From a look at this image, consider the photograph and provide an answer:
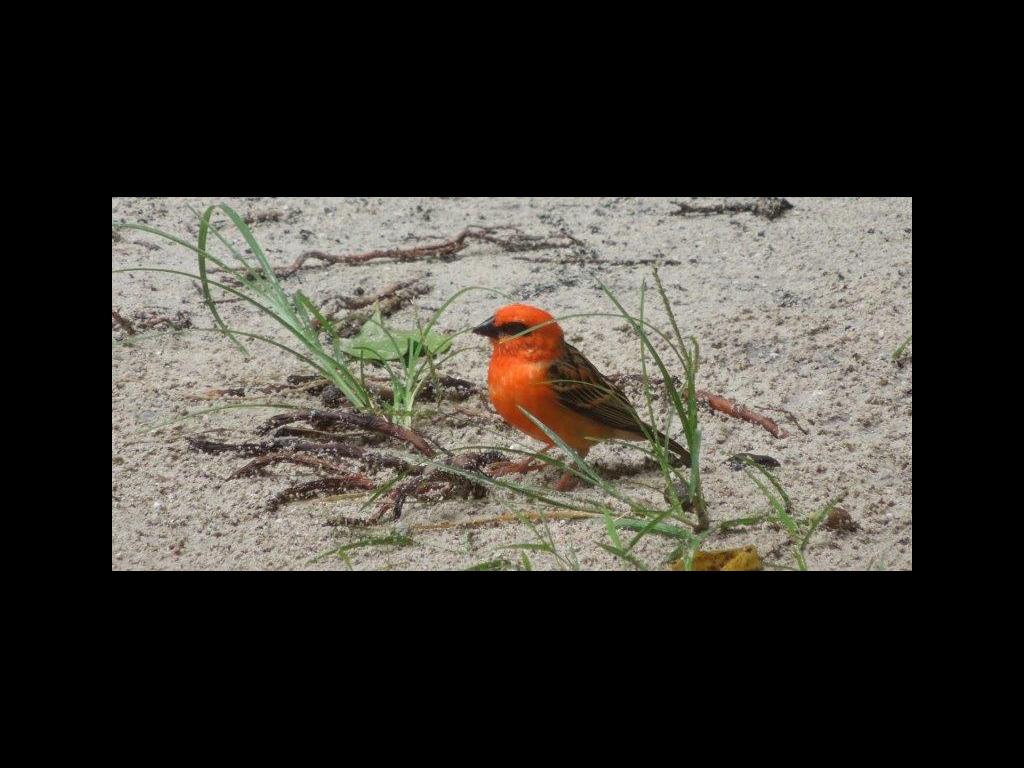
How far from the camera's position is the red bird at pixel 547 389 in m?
4.06

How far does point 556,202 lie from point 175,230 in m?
2.16

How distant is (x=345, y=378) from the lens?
4.41 metres

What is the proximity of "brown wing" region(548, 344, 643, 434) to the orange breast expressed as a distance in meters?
0.03

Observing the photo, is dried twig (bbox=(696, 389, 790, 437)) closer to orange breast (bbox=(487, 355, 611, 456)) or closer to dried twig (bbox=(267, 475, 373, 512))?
orange breast (bbox=(487, 355, 611, 456))

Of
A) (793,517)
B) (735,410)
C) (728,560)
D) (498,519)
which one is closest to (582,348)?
(735,410)

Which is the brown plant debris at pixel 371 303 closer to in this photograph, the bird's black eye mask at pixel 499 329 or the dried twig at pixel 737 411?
the bird's black eye mask at pixel 499 329

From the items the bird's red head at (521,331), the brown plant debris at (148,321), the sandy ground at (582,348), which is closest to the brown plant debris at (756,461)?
the sandy ground at (582,348)

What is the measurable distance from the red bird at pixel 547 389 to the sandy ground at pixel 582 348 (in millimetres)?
227

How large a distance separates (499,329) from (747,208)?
285 cm

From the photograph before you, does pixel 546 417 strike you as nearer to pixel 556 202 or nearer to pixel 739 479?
pixel 739 479

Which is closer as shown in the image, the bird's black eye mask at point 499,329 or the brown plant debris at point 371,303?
the bird's black eye mask at point 499,329

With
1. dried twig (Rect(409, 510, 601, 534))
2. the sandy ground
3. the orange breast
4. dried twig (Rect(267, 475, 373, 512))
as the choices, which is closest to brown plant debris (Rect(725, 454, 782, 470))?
the sandy ground

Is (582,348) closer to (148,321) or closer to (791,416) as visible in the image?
(791,416)

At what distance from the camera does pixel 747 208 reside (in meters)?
6.52
